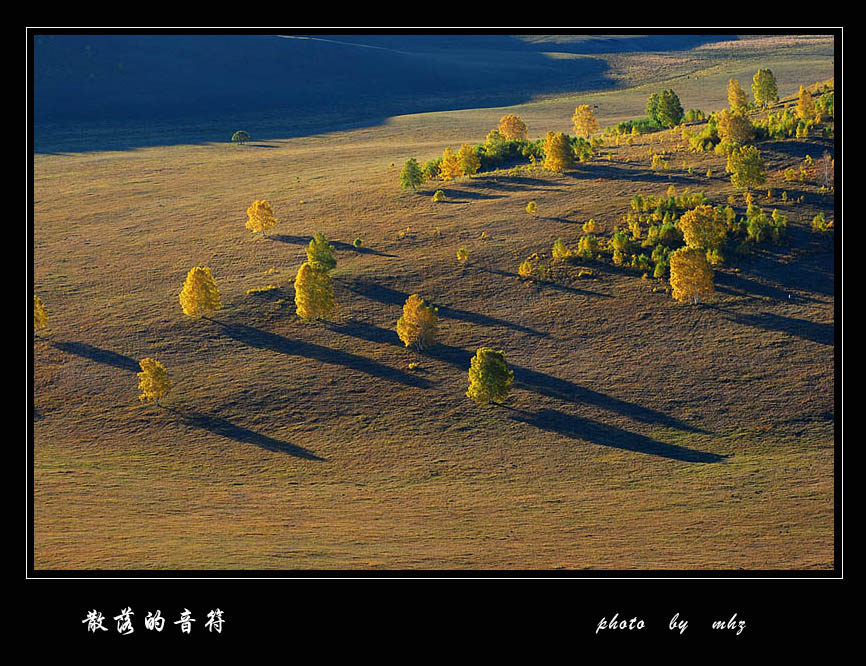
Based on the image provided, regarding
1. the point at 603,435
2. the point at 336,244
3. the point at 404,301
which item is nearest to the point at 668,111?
the point at 336,244

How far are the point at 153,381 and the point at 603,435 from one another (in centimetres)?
3224

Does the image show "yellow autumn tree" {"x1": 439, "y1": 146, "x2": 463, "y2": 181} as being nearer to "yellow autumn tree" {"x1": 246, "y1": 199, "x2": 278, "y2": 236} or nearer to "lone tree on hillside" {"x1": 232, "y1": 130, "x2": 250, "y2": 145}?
"yellow autumn tree" {"x1": 246, "y1": 199, "x2": 278, "y2": 236}

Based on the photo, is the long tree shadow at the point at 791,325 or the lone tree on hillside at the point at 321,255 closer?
the long tree shadow at the point at 791,325

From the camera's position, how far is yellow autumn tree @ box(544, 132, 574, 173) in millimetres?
104438

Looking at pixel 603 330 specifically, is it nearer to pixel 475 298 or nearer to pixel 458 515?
pixel 475 298

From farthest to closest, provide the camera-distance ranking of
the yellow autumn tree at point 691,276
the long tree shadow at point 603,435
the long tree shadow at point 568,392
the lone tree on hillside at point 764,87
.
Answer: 1. the lone tree on hillside at point 764,87
2. the yellow autumn tree at point 691,276
3. the long tree shadow at point 568,392
4. the long tree shadow at point 603,435

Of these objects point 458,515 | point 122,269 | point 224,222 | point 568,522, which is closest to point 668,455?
point 568,522

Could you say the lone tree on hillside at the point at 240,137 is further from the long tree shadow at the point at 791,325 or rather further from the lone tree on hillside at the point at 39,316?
the long tree shadow at the point at 791,325

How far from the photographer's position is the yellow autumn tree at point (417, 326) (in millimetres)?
67312

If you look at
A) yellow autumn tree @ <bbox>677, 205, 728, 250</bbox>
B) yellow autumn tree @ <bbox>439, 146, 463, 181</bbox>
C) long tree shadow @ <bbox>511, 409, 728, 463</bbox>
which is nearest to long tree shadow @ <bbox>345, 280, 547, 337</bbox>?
long tree shadow @ <bbox>511, 409, 728, 463</bbox>

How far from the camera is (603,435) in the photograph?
182 ft

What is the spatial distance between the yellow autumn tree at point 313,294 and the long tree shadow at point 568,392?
11.3 metres

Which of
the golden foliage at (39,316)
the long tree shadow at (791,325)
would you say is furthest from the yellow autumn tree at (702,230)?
the golden foliage at (39,316)

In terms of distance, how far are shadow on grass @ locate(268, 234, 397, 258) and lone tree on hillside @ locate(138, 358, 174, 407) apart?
102ft
